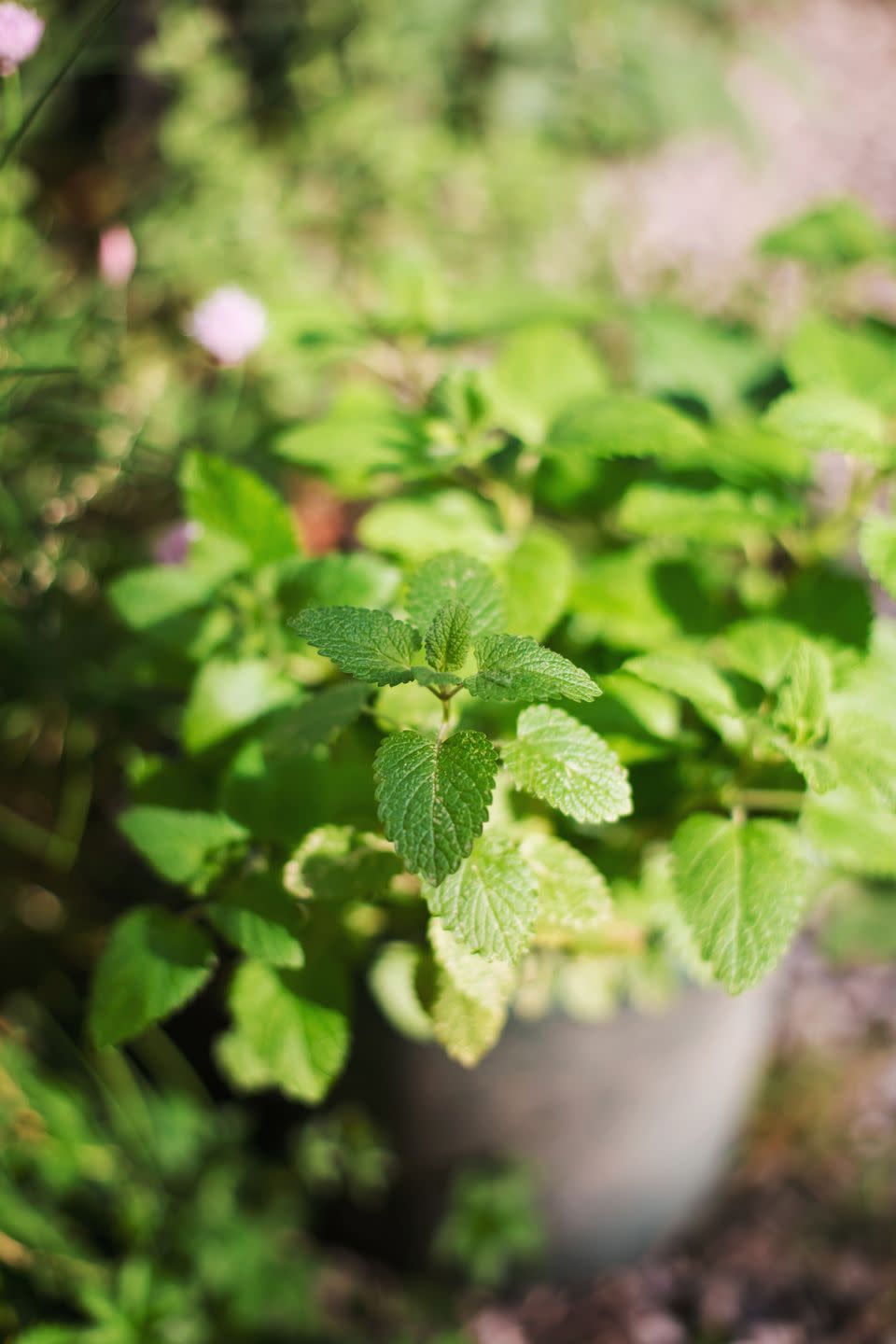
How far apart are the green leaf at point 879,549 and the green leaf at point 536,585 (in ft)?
0.63

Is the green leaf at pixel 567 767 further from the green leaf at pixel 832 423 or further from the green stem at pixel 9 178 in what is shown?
the green stem at pixel 9 178

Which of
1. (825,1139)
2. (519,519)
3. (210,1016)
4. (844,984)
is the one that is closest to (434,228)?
(519,519)

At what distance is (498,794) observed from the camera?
68cm

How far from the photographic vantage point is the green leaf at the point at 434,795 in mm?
477

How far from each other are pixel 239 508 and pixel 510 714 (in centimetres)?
25

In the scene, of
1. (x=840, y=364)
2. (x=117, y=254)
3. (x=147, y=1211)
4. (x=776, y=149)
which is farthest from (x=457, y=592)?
(x=776, y=149)

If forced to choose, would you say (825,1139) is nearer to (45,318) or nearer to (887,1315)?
(887,1315)

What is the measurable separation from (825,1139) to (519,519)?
1192 millimetres

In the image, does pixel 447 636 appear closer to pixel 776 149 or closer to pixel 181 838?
pixel 181 838

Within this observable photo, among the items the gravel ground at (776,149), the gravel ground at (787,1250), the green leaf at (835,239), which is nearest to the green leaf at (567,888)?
the green leaf at (835,239)

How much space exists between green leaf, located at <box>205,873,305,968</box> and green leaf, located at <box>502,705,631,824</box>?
170 millimetres

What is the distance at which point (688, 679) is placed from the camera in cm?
61

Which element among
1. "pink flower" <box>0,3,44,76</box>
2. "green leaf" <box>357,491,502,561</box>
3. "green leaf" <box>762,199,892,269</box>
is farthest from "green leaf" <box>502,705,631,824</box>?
"pink flower" <box>0,3,44,76</box>

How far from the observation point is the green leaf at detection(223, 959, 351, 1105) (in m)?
0.62
